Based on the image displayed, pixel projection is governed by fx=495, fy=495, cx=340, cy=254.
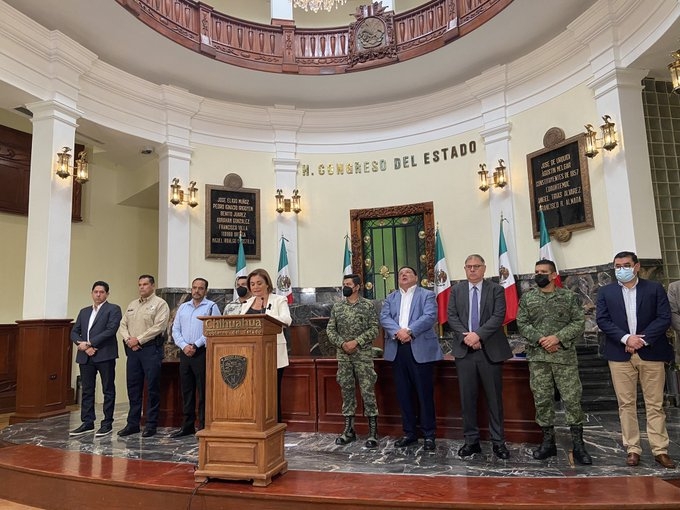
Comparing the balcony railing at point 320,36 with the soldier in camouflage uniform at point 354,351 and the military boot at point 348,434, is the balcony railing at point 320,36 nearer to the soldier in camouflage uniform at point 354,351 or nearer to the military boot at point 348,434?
the soldier in camouflage uniform at point 354,351

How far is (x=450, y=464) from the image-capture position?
3312 millimetres

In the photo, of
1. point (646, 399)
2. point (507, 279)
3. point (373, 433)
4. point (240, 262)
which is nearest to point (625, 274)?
point (646, 399)

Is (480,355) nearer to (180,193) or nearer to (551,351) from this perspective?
(551,351)

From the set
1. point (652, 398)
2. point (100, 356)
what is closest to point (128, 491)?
point (100, 356)

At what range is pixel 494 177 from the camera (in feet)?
22.7

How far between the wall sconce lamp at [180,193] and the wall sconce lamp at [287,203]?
4.15 ft

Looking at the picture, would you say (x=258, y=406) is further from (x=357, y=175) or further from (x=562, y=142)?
(x=357, y=175)

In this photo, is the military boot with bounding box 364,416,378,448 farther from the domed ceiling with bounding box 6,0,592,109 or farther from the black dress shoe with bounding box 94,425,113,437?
the domed ceiling with bounding box 6,0,592,109

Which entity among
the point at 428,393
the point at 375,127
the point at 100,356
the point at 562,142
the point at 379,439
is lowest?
the point at 379,439

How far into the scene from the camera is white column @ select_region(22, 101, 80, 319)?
5582 millimetres

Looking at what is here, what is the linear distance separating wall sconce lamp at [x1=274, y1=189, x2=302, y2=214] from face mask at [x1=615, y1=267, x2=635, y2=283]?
5.25m

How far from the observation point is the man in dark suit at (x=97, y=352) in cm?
442

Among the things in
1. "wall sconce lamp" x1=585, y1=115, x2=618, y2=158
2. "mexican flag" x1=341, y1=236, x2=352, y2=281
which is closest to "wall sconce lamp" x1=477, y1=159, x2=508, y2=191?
"wall sconce lamp" x1=585, y1=115, x2=618, y2=158

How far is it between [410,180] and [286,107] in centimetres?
236
